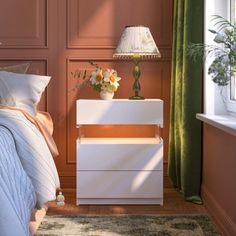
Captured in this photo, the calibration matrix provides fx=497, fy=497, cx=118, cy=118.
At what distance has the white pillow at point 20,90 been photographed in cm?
317

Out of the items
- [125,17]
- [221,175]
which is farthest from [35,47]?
[221,175]

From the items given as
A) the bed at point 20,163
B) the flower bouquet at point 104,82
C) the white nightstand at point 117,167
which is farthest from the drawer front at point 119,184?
the flower bouquet at point 104,82

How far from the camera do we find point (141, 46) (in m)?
3.45

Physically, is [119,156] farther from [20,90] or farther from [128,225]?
[20,90]

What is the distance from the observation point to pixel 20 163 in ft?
7.83

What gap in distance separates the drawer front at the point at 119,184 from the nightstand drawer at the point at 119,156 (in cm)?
4

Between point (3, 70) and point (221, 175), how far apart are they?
171 cm

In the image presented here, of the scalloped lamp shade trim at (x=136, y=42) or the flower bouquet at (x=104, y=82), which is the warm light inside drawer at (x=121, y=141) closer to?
the flower bouquet at (x=104, y=82)

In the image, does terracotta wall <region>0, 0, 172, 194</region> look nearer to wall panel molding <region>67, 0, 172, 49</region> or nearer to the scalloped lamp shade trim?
wall panel molding <region>67, 0, 172, 49</region>

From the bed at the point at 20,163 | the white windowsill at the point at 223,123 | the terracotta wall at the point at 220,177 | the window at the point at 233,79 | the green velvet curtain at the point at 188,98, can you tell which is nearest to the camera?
the bed at the point at 20,163

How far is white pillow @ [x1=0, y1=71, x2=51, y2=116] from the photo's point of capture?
317cm

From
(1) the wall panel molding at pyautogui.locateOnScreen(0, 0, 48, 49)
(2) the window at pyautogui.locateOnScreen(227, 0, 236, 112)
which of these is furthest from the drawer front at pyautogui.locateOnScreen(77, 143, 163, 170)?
(1) the wall panel molding at pyautogui.locateOnScreen(0, 0, 48, 49)

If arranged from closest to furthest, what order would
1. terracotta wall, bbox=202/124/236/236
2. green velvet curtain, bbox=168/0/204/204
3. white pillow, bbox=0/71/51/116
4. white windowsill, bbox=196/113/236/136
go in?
white windowsill, bbox=196/113/236/136
terracotta wall, bbox=202/124/236/236
white pillow, bbox=0/71/51/116
green velvet curtain, bbox=168/0/204/204

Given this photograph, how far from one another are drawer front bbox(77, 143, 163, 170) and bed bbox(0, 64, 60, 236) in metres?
0.36
